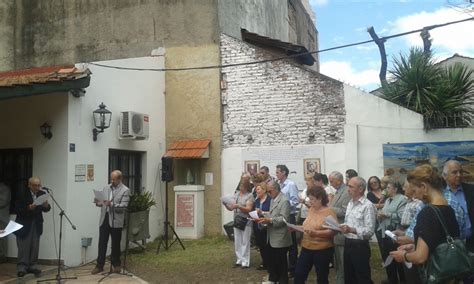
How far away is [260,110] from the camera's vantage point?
11648mm

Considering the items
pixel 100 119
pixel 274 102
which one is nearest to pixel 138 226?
pixel 100 119

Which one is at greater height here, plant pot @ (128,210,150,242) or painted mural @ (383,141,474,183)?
painted mural @ (383,141,474,183)

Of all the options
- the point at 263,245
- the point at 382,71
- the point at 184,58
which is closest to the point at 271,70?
the point at 184,58

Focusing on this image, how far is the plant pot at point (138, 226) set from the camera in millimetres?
9492

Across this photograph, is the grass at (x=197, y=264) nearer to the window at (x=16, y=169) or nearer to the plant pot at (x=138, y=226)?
the plant pot at (x=138, y=226)

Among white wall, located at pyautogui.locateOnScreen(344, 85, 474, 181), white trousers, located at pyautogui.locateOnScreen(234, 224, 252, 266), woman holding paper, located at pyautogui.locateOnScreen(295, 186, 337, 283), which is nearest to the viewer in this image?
woman holding paper, located at pyautogui.locateOnScreen(295, 186, 337, 283)

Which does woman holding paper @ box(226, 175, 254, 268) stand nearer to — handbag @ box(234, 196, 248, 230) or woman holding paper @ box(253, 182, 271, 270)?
handbag @ box(234, 196, 248, 230)

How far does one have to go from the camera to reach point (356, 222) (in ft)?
17.8

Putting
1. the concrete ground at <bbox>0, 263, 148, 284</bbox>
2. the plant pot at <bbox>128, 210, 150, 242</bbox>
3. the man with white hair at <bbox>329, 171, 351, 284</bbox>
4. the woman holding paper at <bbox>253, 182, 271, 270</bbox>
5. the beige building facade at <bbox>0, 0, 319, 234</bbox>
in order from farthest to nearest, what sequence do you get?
the beige building facade at <bbox>0, 0, 319, 234</bbox> < the plant pot at <bbox>128, 210, 150, 242</bbox> < the concrete ground at <bbox>0, 263, 148, 284</bbox> < the woman holding paper at <bbox>253, 182, 271, 270</bbox> < the man with white hair at <bbox>329, 171, 351, 284</bbox>

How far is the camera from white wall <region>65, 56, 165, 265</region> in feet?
29.7

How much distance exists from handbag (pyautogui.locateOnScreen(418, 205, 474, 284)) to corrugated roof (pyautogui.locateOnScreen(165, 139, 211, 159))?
27.3ft

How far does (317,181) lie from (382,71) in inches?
274

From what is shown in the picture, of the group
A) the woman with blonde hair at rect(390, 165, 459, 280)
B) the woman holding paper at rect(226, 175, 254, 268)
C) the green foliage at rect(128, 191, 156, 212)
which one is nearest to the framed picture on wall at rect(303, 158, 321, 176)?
the woman holding paper at rect(226, 175, 254, 268)

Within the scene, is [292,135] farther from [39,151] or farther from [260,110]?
[39,151]
